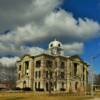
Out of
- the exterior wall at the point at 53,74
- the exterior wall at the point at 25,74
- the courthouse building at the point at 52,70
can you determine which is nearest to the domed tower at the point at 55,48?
the courthouse building at the point at 52,70

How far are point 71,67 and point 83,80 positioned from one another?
416 inches

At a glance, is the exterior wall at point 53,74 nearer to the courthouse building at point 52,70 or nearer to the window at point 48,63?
the courthouse building at point 52,70

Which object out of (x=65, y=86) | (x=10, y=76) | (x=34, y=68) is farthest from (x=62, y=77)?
(x=10, y=76)

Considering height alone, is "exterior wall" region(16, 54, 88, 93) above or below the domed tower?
below

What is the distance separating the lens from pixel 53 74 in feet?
426

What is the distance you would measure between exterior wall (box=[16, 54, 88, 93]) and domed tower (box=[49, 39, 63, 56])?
23.1ft

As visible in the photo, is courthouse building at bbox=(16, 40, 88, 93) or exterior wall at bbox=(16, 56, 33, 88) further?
exterior wall at bbox=(16, 56, 33, 88)

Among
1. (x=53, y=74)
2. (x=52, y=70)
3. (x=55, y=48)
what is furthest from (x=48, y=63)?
(x=55, y=48)

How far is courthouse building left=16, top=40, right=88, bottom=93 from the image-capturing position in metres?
126

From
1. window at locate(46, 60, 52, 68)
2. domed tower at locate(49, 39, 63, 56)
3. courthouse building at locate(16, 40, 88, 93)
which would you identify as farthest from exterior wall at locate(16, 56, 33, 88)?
domed tower at locate(49, 39, 63, 56)

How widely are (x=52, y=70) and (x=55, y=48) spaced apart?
13.4 m

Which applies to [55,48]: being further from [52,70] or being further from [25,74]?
[25,74]

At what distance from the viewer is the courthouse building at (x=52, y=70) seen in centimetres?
12644

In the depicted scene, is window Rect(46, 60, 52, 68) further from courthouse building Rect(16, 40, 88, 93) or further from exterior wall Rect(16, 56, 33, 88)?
exterior wall Rect(16, 56, 33, 88)
